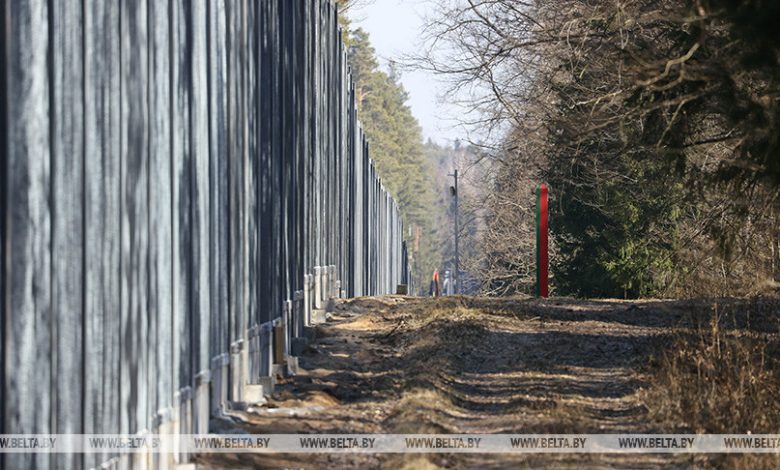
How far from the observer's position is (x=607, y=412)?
1153 cm

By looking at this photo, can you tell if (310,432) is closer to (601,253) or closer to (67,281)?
(67,281)

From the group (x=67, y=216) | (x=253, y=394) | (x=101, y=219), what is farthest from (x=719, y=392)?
(x=67, y=216)

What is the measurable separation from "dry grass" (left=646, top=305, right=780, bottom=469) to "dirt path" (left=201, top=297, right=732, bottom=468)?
243 mm

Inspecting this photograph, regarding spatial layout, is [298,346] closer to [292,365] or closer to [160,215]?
[292,365]

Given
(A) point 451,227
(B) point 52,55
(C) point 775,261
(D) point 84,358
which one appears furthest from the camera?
(A) point 451,227

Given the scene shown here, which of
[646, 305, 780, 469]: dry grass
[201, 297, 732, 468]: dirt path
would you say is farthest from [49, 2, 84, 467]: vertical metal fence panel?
[646, 305, 780, 469]: dry grass

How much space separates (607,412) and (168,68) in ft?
15.9

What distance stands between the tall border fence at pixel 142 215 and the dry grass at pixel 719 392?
3.59m

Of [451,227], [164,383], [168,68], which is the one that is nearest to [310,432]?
[164,383]

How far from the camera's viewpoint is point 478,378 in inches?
555

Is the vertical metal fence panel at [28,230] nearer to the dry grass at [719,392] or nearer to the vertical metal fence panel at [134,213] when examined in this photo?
the vertical metal fence panel at [134,213]

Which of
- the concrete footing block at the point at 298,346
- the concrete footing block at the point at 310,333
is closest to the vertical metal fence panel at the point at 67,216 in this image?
the concrete footing block at the point at 298,346

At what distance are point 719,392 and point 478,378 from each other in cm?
312

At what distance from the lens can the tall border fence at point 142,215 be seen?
5.62 m
